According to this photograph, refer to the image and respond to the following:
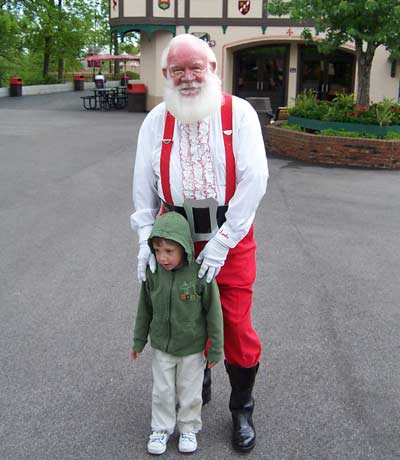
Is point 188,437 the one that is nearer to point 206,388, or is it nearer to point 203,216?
point 206,388

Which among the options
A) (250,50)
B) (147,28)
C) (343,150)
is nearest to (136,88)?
(147,28)

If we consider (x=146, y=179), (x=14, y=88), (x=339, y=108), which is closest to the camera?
(x=146, y=179)

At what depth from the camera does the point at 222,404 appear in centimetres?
359

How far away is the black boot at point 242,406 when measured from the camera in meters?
3.17

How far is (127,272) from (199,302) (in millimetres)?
2924

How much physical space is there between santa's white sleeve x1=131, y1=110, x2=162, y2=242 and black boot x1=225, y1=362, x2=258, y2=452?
2.76 feet

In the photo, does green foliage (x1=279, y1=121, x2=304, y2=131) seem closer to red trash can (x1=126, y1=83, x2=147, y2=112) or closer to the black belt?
the black belt

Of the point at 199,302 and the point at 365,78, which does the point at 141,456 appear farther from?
the point at 365,78

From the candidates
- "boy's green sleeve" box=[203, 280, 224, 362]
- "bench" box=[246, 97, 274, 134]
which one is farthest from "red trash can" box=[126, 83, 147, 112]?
"boy's green sleeve" box=[203, 280, 224, 362]

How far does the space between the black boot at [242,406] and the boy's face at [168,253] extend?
679 mm

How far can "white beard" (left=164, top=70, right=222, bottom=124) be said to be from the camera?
2.81 meters

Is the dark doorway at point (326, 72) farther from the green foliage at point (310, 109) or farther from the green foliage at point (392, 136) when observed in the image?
the green foliage at point (392, 136)

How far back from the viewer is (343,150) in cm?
1229

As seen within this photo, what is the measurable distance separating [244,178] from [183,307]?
2.18 ft
